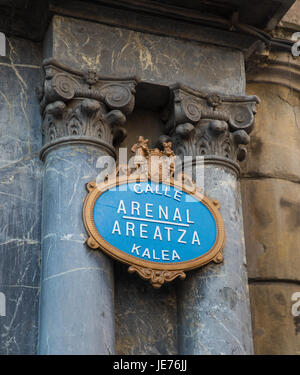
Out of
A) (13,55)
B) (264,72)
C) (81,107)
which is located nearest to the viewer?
(81,107)

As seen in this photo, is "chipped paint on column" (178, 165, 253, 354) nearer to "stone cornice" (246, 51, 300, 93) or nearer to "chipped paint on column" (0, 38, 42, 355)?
"chipped paint on column" (0, 38, 42, 355)

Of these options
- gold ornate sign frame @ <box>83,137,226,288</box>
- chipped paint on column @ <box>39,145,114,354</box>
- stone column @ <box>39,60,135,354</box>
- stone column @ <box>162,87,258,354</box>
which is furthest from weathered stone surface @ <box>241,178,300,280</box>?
chipped paint on column @ <box>39,145,114,354</box>

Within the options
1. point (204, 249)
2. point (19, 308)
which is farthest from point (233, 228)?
point (19, 308)

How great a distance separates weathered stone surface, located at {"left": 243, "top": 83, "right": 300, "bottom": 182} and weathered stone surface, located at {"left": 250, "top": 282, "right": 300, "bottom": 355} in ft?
3.92

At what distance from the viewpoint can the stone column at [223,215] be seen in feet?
22.9

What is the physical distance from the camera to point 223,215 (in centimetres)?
747

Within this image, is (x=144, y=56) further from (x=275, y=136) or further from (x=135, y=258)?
(x=135, y=258)

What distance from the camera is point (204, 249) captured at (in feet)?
23.6

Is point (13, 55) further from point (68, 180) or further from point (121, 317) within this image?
point (121, 317)

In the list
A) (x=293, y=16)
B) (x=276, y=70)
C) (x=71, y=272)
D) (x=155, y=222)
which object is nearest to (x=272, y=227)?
(x=155, y=222)

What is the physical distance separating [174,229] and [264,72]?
2418 mm

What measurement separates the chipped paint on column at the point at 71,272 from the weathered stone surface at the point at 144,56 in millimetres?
903

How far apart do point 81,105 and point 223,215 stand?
1.57 metres
